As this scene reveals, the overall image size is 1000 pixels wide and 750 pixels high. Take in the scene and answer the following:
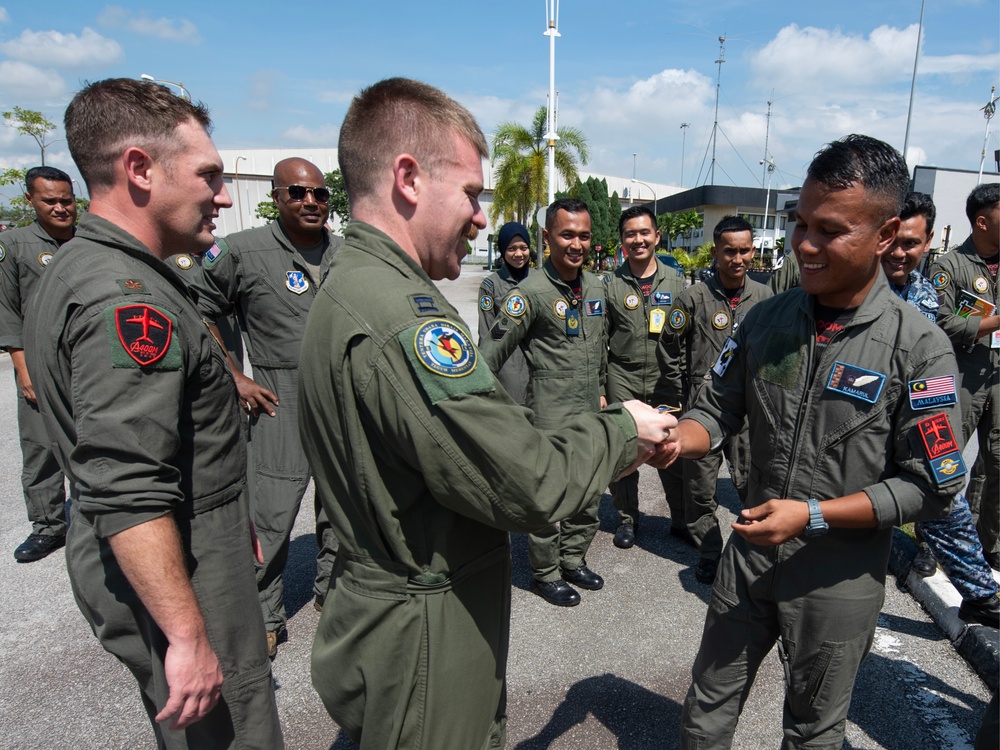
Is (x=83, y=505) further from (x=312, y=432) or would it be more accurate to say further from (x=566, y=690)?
(x=566, y=690)

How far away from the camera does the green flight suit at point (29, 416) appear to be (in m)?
4.35

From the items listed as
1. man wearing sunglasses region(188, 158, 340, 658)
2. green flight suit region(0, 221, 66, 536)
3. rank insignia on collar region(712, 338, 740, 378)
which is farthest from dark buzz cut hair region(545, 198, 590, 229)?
green flight suit region(0, 221, 66, 536)

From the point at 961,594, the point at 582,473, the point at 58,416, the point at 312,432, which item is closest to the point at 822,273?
the point at 582,473

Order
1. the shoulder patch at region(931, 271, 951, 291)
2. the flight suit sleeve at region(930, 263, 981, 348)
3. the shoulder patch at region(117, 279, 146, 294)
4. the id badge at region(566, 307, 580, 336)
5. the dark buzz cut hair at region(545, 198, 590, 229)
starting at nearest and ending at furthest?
the shoulder patch at region(117, 279, 146, 294), the flight suit sleeve at region(930, 263, 981, 348), the id badge at region(566, 307, 580, 336), the shoulder patch at region(931, 271, 951, 291), the dark buzz cut hair at region(545, 198, 590, 229)

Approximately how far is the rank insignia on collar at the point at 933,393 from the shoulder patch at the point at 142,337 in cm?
202

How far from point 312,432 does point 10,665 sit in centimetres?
301

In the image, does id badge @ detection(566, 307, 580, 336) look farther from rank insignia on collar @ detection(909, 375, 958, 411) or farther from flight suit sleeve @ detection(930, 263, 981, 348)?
rank insignia on collar @ detection(909, 375, 958, 411)

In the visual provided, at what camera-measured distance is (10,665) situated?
3170 millimetres

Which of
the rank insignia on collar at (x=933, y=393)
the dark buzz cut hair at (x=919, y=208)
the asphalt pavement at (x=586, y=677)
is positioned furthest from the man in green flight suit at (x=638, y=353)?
the rank insignia on collar at (x=933, y=393)

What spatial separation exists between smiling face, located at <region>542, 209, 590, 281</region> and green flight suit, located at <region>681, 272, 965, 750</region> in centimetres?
215

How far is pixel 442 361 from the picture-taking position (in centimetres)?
125

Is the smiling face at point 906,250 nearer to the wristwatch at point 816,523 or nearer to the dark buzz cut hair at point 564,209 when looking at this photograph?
the dark buzz cut hair at point 564,209

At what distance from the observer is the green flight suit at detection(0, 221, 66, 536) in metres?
4.35

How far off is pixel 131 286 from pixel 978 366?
4727mm
